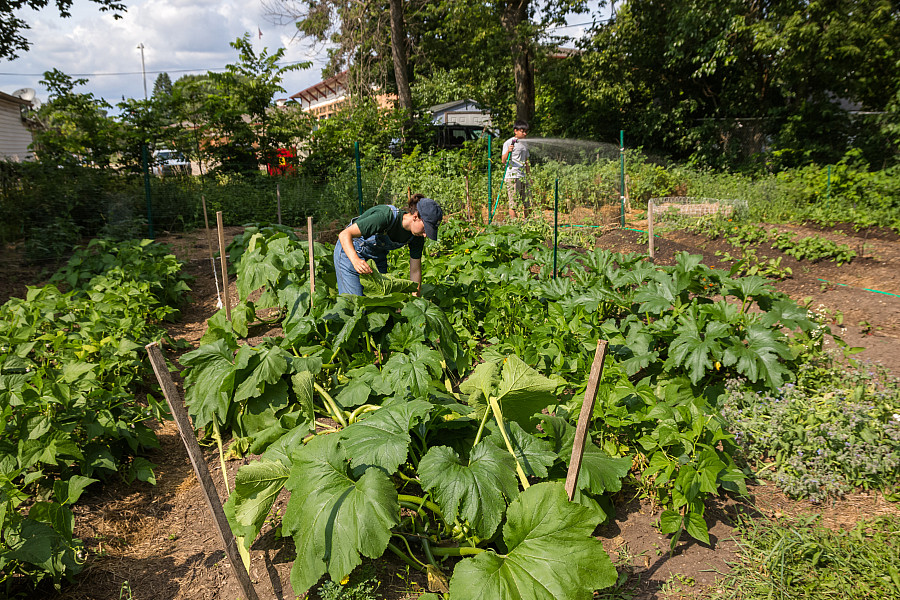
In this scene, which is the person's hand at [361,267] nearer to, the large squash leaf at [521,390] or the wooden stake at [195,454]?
the large squash leaf at [521,390]

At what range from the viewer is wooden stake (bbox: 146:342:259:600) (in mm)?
2014

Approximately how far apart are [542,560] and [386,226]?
2.90m

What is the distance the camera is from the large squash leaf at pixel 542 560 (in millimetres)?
1925

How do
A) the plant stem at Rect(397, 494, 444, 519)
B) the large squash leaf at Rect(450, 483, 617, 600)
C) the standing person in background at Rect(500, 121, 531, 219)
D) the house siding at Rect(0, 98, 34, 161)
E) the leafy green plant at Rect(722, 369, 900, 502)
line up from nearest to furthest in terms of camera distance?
the large squash leaf at Rect(450, 483, 617, 600) → the plant stem at Rect(397, 494, 444, 519) → the leafy green plant at Rect(722, 369, 900, 502) → the standing person in background at Rect(500, 121, 531, 219) → the house siding at Rect(0, 98, 34, 161)

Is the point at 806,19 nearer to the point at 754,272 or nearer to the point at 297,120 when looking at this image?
the point at 754,272

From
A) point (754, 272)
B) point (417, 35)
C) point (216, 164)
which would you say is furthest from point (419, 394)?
point (417, 35)

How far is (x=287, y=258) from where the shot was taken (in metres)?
5.07

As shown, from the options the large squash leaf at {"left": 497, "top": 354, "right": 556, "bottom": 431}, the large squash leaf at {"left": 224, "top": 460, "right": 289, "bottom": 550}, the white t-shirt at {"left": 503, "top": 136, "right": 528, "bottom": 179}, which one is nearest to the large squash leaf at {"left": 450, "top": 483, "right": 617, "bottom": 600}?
the large squash leaf at {"left": 497, "top": 354, "right": 556, "bottom": 431}

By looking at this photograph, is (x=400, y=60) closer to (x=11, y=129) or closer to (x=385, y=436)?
(x=385, y=436)

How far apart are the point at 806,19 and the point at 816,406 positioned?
535 inches

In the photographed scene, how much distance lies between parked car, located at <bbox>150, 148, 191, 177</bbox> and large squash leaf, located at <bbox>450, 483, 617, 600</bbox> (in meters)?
10.4

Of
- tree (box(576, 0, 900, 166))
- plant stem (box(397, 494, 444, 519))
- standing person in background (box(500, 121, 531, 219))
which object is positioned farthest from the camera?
tree (box(576, 0, 900, 166))

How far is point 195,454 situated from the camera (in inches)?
80.8

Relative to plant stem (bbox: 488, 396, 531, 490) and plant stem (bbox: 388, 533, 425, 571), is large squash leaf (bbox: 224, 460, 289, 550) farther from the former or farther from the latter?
plant stem (bbox: 488, 396, 531, 490)
